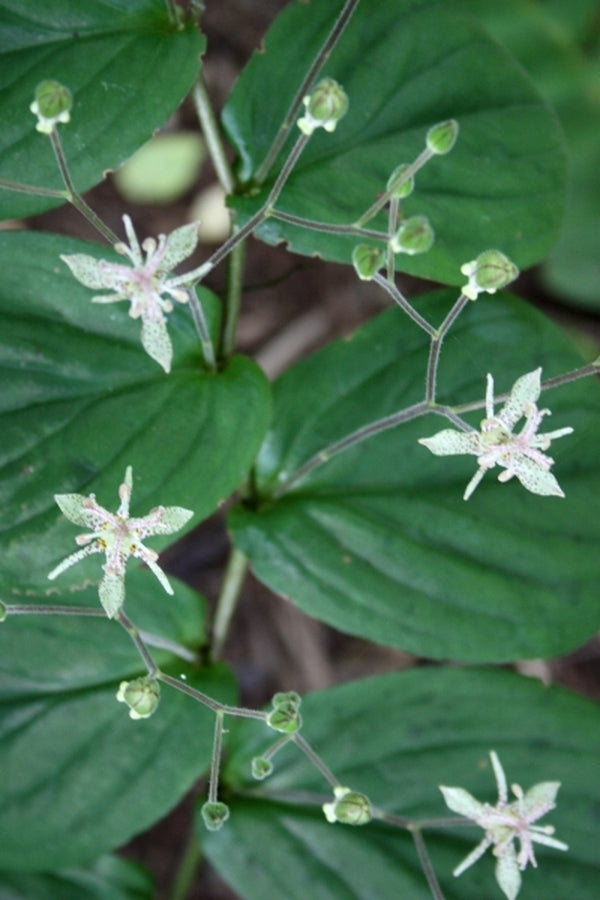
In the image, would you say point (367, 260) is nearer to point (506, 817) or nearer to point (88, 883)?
point (506, 817)

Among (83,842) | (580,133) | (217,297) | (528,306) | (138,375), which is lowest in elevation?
(83,842)

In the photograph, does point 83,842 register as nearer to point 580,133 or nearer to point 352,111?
point 352,111

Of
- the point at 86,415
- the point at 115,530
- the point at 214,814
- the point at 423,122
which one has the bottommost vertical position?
the point at 214,814

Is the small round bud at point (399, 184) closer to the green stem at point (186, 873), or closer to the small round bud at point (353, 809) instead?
the small round bud at point (353, 809)

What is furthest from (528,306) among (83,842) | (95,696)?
(83,842)

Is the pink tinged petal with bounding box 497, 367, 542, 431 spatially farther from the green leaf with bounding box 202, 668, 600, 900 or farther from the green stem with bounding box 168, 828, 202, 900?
the green stem with bounding box 168, 828, 202, 900

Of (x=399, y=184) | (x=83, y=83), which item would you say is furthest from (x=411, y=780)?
(x=83, y=83)
